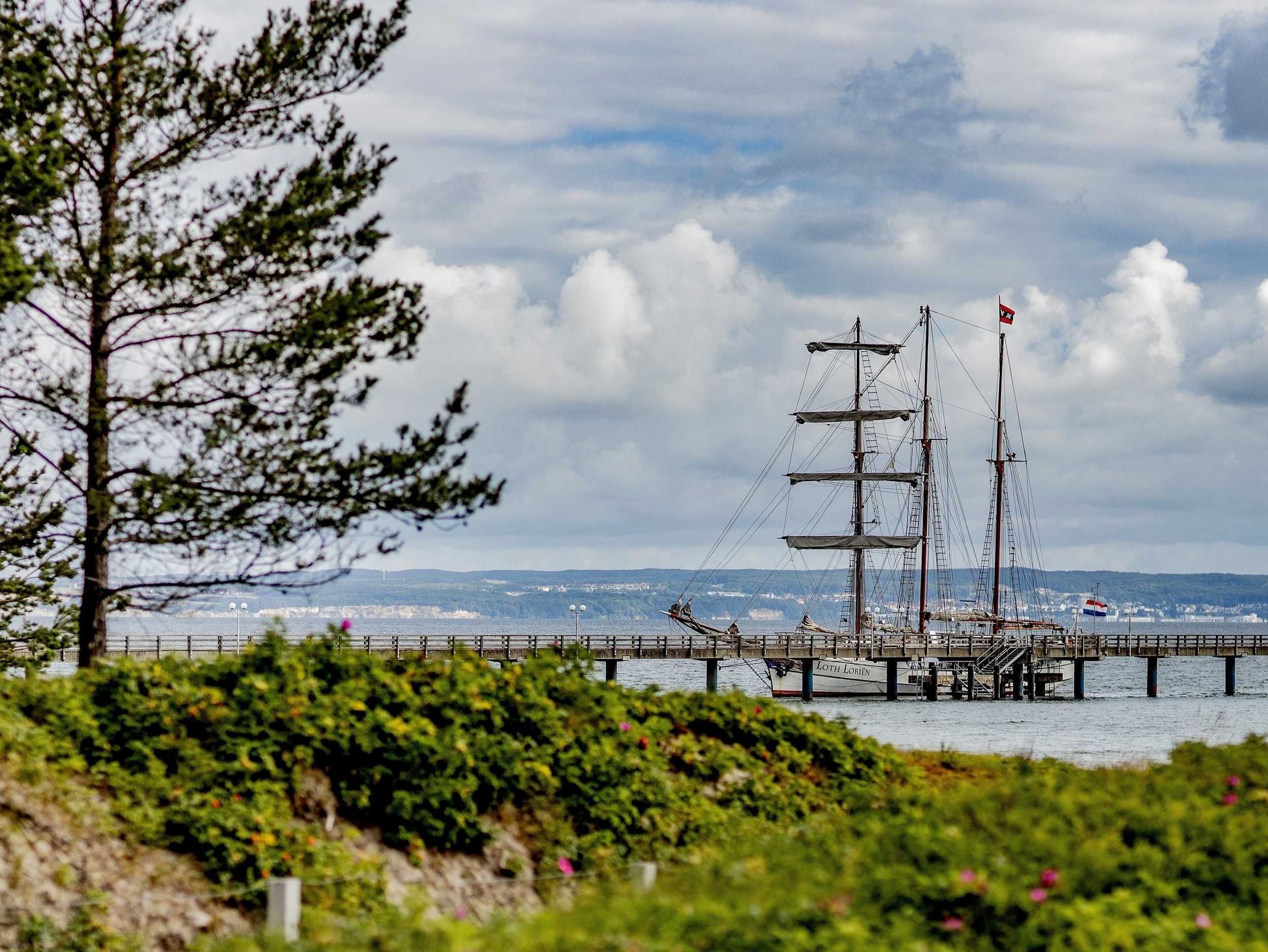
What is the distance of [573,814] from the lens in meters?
13.0

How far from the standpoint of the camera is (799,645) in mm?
75438

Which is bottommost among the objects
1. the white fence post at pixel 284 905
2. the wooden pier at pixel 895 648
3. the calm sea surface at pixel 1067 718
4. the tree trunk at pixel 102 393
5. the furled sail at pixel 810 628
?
the calm sea surface at pixel 1067 718

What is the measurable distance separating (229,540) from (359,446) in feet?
6.04

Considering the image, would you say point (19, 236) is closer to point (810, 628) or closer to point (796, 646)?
point (796, 646)

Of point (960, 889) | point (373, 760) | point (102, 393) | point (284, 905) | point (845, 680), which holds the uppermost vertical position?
point (102, 393)

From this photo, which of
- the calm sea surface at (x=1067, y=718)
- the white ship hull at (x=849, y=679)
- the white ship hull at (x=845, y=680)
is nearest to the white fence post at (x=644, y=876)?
the calm sea surface at (x=1067, y=718)

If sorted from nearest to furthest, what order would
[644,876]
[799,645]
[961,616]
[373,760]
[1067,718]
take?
[644,876], [373,760], [1067,718], [799,645], [961,616]

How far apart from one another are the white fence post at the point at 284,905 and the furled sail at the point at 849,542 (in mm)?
75315

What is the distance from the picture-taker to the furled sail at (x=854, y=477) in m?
84.1

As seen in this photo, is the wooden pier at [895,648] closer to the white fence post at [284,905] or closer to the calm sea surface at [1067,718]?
the calm sea surface at [1067,718]

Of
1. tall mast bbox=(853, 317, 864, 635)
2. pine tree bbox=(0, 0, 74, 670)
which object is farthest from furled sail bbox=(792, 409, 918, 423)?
pine tree bbox=(0, 0, 74, 670)

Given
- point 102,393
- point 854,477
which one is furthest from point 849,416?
point 102,393

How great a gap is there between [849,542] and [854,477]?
12.2ft

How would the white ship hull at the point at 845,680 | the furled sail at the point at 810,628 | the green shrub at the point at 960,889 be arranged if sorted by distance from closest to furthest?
the green shrub at the point at 960,889, the white ship hull at the point at 845,680, the furled sail at the point at 810,628
